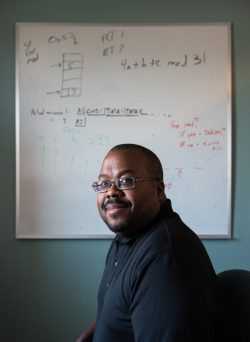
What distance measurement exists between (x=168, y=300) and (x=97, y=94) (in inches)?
57.8

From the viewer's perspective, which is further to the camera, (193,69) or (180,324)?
(193,69)

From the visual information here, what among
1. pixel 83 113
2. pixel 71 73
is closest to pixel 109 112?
pixel 83 113

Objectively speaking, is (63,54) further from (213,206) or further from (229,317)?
(229,317)

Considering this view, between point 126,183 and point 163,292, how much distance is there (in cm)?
37

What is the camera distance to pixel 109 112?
81.0 inches

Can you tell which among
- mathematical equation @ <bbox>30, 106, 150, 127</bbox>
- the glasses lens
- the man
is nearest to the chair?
the man

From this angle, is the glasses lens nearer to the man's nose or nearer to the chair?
the man's nose

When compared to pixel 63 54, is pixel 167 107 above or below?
below

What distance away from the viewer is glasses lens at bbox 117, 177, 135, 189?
1.09 m

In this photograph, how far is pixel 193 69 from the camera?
6.77ft

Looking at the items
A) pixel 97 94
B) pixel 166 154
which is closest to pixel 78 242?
pixel 166 154

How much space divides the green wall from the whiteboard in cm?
6

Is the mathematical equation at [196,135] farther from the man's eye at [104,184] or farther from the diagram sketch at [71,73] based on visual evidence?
the man's eye at [104,184]

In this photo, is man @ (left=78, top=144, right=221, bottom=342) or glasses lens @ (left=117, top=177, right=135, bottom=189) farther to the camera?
glasses lens @ (left=117, top=177, right=135, bottom=189)
